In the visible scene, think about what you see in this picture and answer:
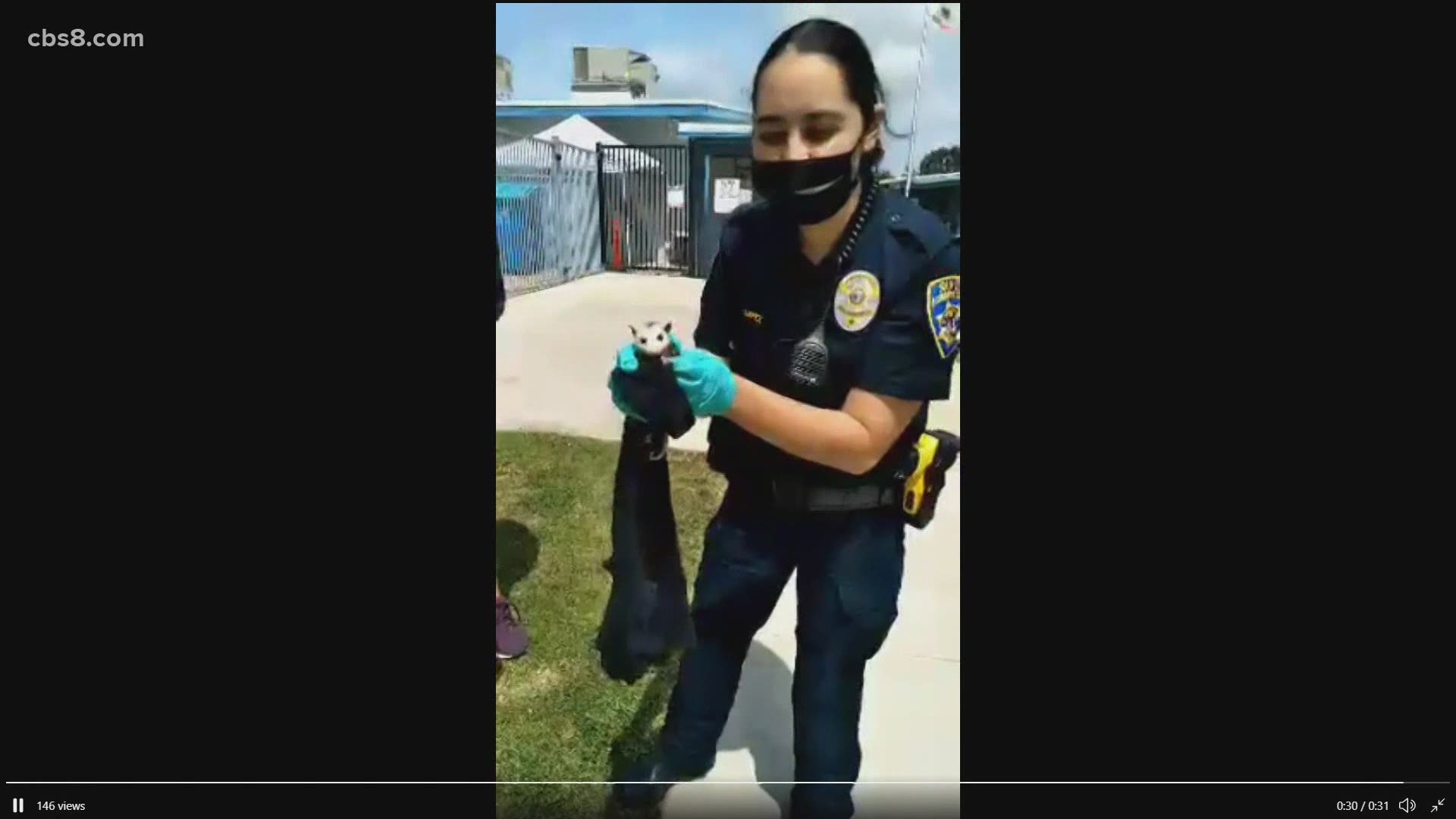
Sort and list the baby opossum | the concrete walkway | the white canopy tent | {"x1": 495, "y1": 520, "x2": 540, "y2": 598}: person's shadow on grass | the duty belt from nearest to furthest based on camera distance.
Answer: the baby opossum → the duty belt → the concrete walkway → the white canopy tent → {"x1": 495, "y1": 520, "x2": 540, "y2": 598}: person's shadow on grass

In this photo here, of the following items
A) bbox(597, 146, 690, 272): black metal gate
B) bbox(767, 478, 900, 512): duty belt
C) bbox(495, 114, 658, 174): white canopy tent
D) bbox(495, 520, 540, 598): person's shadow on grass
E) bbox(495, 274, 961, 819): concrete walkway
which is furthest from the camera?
bbox(495, 520, 540, 598): person's shadow on grass

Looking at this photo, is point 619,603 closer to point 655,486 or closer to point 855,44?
point 655,486

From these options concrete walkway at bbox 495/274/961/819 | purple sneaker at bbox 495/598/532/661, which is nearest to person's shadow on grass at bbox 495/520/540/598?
purple sneaker at bbox 495/598/532/661

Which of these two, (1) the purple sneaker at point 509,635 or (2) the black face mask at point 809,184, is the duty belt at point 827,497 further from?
(1) the purple sneaker at point 509,635

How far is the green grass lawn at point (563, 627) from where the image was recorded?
1.93 metres

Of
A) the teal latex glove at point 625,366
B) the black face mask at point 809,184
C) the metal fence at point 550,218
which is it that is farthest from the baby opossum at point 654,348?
the metal fence at point 550,218

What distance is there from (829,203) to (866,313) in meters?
0.20

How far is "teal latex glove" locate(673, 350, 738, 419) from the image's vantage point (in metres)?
1.33

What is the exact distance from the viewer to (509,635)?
225 centimetres

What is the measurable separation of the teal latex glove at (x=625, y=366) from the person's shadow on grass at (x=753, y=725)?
897mm

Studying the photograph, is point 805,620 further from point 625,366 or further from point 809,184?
point 809,184

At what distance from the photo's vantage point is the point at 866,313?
142cm

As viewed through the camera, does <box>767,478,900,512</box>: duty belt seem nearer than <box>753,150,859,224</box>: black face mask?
No

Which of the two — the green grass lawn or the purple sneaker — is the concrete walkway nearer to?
the green grass lawn
